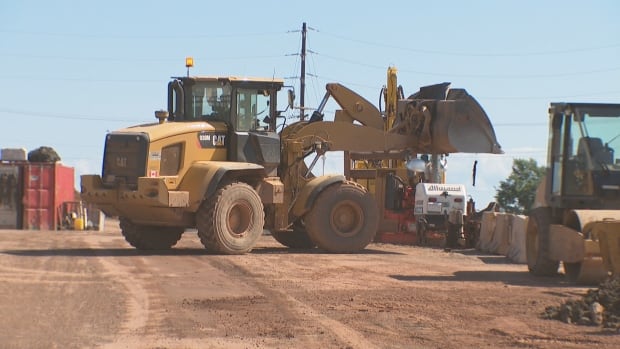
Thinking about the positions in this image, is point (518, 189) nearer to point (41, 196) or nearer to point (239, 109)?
point (41, 196)

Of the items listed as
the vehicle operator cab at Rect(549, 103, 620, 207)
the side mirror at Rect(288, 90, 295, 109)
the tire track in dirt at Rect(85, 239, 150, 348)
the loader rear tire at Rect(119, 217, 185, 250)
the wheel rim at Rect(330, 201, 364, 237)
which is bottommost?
the tire track in dirt at Rect(85, 239, 150, 348)

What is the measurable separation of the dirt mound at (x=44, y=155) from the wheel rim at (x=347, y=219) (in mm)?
20584

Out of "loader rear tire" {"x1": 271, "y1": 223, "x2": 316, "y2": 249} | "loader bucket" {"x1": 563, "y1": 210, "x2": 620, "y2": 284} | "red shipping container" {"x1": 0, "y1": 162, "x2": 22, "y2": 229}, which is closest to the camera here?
"loader bucket" {"x1": 563, "y1": 210, "x2": 620, "y2": 284}

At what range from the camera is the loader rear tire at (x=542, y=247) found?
657 inches

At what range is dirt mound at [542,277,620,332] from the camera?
10.9 m

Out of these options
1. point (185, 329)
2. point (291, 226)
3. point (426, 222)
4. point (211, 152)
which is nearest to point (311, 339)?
point (185, 329)

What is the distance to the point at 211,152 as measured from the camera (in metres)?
20.9

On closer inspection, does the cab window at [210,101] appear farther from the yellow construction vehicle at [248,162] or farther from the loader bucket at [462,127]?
the loader bucket at [462,127]

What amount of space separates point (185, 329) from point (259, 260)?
29.8ft

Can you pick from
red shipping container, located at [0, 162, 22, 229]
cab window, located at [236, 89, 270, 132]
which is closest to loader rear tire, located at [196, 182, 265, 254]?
cab window, located at [236, 89, 270, 132]

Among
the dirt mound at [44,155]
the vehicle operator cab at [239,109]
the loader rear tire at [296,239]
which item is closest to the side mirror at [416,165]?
the loader rear tire at [296,239]

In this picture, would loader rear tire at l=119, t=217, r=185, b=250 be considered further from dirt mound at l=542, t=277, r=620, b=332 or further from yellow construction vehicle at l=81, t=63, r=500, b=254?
dirt mound at l=542, t=277, r=620, b=332

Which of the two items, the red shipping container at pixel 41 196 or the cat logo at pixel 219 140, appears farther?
the red shipping container at pixel 41 196

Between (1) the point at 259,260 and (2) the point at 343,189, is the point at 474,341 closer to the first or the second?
(1) the point at 259,260
